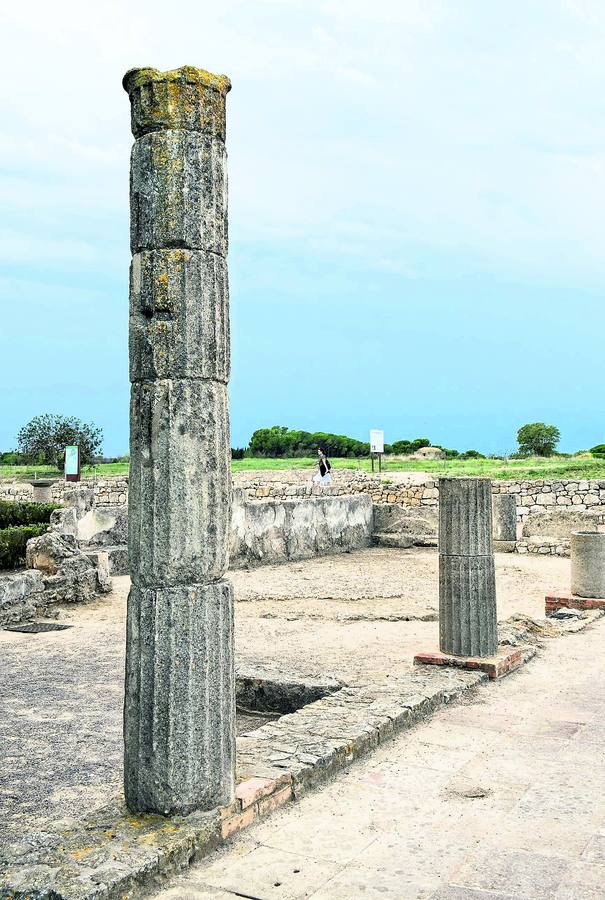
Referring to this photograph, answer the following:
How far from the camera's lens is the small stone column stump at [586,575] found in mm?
10641

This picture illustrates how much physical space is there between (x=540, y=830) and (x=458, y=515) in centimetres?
365

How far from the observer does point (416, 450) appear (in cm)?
4741

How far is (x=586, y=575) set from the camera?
1080cm

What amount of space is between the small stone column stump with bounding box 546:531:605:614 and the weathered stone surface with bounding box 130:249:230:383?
7.72 metres

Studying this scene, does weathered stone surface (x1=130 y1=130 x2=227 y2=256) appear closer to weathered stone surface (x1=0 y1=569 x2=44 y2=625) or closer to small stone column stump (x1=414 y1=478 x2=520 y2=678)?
small stone column stump (x1=414 y1=478 x2=520 y2=678)

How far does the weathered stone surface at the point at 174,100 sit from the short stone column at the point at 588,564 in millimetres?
8016

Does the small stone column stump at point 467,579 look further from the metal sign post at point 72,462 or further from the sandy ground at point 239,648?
the metal sign post at point 72,462

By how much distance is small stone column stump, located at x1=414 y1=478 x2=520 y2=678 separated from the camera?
7.51 metres

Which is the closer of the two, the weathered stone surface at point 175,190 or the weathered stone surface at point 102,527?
the weathered stone surface at point 175,190

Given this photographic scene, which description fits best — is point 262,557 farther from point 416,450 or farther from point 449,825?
point 416,450

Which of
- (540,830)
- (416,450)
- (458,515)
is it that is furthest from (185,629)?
(416,450)

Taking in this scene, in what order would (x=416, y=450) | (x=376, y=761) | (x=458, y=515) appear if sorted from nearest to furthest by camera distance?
(x=376, y=761)
(x=458, y=515)
(x=416, y=450)

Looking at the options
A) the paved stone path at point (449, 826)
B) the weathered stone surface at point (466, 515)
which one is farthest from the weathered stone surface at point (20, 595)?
the paved stone path at point (449, 826)

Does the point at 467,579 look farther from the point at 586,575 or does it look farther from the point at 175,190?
the point at 175,190
